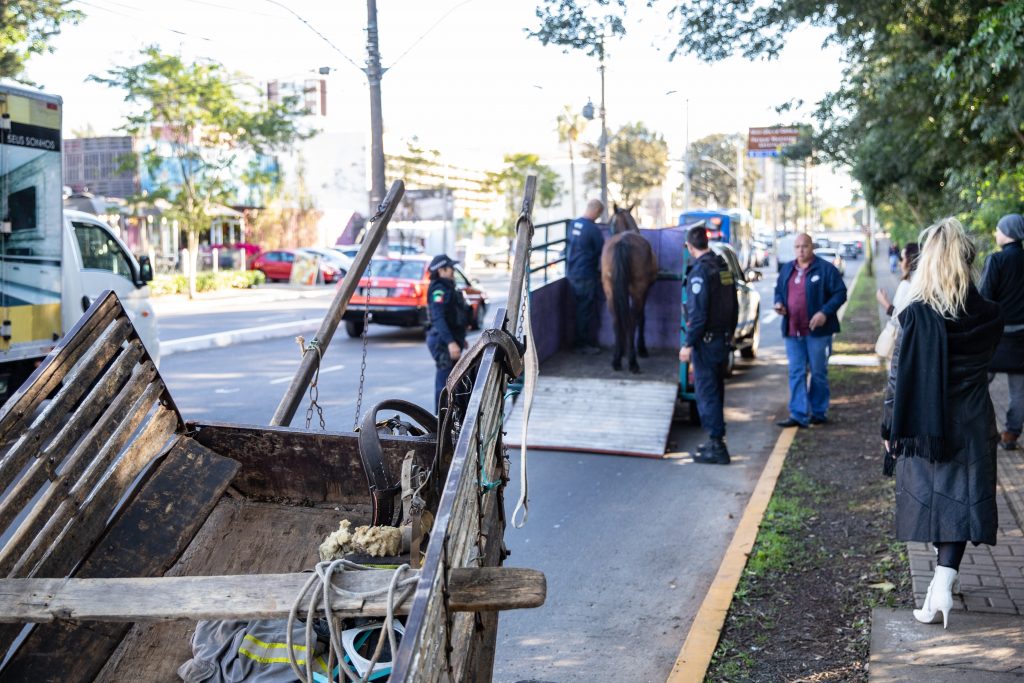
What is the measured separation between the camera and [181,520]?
13.6 ft

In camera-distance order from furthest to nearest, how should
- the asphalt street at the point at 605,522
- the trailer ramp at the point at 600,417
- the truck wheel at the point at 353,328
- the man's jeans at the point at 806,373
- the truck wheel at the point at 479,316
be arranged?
the truck wheel at the point at 479,316 → the truck wheel at the point at 353,328 → the man's jeans at the point at 806,373 → the trailer ramp at the point at 600,417 → the asphalt street at the point at 605,522

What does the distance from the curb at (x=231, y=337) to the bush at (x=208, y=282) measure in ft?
38.0

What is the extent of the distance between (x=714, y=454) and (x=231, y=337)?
13.1 metres

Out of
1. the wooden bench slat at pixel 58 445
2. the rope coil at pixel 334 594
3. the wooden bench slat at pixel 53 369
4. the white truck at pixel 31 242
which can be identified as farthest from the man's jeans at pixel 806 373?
the rope coil at pixel 334 594

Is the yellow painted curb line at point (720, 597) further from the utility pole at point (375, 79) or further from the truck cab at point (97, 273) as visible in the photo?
the utility pole at point (375, 79)

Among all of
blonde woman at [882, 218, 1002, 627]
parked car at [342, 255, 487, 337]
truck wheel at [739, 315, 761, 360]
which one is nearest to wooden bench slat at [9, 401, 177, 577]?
blonde woman at [882, 218, 1002, 627]

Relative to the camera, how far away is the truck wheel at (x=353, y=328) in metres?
20.5

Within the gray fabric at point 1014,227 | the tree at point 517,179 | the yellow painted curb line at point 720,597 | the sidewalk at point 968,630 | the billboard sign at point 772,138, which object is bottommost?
the yellow painted curb line at point 720,597

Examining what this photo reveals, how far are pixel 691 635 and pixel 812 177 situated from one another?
4341 inches

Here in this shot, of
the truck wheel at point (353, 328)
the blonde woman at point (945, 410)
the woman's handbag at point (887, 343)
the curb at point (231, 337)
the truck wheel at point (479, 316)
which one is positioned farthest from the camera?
the truck wheel at point (479, 316)

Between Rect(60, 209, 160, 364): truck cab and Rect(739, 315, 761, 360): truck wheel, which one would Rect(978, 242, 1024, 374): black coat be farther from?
Rect(60, 209, 160, 364): truck cab

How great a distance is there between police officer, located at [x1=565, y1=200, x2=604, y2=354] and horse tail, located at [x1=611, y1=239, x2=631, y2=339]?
1012 millimetres

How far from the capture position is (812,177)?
359 ft

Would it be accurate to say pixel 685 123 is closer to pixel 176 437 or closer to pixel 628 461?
pixel 628 461
